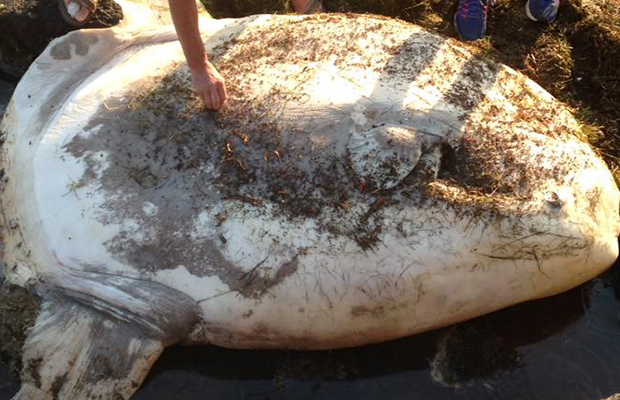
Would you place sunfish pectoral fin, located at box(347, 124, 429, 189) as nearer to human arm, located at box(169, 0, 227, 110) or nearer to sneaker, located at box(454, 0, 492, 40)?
human arm, located at box(169, 0, 227, 110)

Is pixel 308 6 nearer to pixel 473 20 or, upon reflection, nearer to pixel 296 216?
pixel 473 20

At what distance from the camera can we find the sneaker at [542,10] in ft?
15.7

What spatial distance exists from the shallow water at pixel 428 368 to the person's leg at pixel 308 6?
2.39 metres

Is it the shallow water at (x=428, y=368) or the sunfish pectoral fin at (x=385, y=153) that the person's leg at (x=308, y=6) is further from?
the shallow water at (x=428, y=368)

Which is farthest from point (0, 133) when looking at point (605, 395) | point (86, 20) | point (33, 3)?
point (605, 395)

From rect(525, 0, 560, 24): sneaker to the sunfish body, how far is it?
5.27ft

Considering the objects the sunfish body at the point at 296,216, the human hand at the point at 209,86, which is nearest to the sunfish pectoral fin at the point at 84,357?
the sunfish body at the point at 296,216

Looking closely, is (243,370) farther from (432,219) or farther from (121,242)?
(432,219)

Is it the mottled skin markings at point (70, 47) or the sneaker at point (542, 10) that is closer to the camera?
the mottled skin markings at point (70, 47)

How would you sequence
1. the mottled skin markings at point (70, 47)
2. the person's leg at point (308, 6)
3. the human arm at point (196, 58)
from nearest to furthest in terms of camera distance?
1. the human arm at point (196, 58)
2. the mottled skin markings at point (70, 47)
3. the person's leg at point (308, 6)

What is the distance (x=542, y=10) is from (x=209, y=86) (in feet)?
8.78

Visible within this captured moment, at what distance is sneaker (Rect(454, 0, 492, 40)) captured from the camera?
4.74 meters

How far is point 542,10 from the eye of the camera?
4793 millimetres

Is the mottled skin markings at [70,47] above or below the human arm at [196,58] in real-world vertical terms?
below
